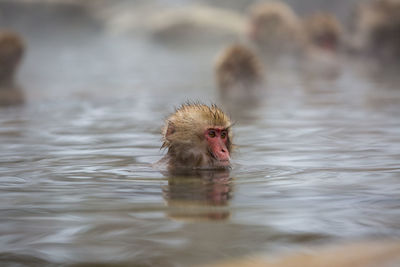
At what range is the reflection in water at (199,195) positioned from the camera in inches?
127

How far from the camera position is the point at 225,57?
31.1 feet

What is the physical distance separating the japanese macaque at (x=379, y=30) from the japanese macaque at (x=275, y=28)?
43.4 inches

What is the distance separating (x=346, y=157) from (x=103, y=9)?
17146 millimetres

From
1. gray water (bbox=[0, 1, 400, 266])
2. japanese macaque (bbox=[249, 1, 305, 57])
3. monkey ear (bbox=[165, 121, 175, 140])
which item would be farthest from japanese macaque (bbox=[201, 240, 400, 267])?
japanese macaque (bbox=[249, 1, 305, 57])

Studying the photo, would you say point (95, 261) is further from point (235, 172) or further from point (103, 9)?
point (103, 9)

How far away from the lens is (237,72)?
9.55 m

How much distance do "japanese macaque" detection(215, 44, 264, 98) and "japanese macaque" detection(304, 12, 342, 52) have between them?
172 inches

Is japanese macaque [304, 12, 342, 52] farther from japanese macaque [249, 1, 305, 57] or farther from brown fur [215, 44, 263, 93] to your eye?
brown fur [215, 44, 263, 93]

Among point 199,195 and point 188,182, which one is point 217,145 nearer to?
point 188,182

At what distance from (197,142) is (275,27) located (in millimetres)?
9903

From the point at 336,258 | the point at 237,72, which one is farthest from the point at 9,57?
the point at 336,258

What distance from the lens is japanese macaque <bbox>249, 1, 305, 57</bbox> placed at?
1409 centimetres

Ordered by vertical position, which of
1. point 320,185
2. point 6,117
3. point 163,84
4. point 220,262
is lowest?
point 220,262

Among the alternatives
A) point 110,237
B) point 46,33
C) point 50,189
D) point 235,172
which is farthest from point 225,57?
point 46,33
